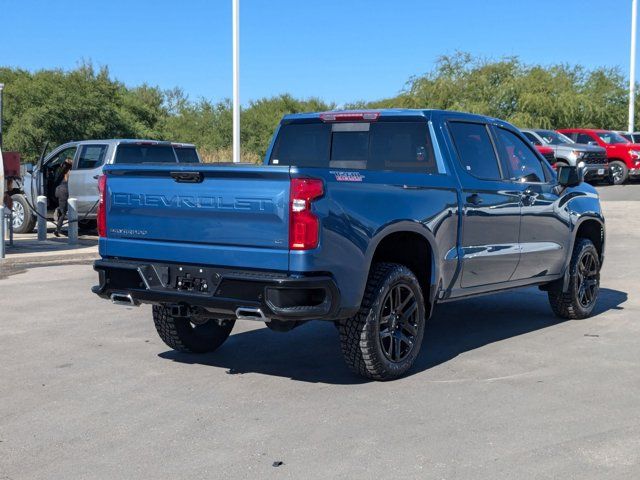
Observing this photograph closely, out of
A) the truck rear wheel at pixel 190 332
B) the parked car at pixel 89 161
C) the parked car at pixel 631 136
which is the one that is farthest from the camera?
the parked car at pixel 631 136

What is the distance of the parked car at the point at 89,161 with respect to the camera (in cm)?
1622

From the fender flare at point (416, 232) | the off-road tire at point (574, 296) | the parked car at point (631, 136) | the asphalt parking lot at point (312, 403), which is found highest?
the parked car at point (631, 136)

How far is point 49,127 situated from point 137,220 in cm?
3389

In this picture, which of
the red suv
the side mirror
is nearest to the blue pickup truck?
the side mirror

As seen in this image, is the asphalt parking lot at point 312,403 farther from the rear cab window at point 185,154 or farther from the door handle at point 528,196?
the rear cab window at point 185,154

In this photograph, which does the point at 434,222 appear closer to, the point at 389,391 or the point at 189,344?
the point at 389,391

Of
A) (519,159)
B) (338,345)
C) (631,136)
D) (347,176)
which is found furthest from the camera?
(631,136)

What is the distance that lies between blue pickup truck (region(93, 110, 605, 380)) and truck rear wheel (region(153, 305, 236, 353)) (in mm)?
12

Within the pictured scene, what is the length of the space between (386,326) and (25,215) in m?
13.5

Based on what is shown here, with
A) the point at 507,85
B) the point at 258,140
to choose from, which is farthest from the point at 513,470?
the point at 258,140

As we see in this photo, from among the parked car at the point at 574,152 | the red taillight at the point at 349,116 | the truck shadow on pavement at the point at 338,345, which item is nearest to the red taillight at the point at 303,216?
the truck shadow on pavement at the point at 338,345

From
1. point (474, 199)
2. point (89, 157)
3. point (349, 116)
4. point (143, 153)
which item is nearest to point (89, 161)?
point (89, 157)

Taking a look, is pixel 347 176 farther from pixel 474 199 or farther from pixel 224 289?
pixel 474 199

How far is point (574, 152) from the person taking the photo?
30125mm
